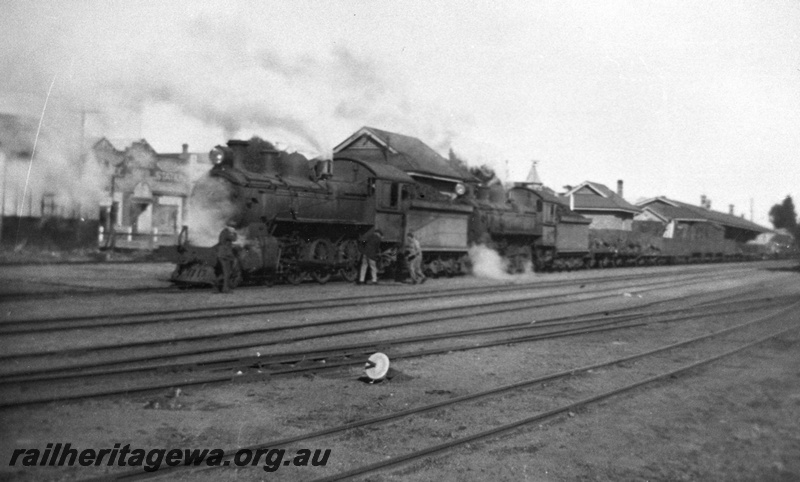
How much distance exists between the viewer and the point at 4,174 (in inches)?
262

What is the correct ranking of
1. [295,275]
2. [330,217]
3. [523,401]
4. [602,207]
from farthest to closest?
[602,207] < [330,217] < [295,275] < [523,401]

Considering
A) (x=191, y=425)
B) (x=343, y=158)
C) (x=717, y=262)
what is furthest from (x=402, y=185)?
(x=717, y=262)

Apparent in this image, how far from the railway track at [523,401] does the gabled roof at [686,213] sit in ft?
162

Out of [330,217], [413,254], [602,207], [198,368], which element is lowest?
[198,368]

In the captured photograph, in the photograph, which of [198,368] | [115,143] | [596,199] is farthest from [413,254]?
[596,199]

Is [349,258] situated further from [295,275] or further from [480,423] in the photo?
[480,423]

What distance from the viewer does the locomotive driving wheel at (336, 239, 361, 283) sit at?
697 inches

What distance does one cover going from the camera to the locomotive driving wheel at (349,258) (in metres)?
17.7

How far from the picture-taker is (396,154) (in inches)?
1377

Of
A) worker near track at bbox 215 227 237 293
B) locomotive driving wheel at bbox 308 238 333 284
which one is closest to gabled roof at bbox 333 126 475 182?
locomotive driving wheel at bbox 308 238 333 284

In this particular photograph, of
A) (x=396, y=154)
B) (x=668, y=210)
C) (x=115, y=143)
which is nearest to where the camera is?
(x=115, y=143)

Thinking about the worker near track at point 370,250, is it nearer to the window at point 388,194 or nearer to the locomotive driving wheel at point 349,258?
the locomotive driving wheel at point 349,258

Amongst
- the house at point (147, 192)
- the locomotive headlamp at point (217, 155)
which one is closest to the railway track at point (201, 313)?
the house at point (147, 192)

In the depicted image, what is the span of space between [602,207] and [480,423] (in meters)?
48.8
